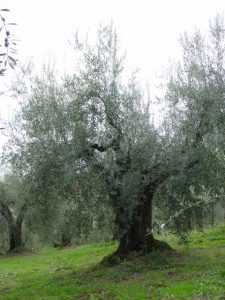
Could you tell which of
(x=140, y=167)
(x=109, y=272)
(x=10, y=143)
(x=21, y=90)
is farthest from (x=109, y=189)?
(x=21, y=90)

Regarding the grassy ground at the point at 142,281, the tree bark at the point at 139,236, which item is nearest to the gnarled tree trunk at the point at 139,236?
the tree bark at the point at 139,236

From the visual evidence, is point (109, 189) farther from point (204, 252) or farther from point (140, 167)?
point (204, 252)

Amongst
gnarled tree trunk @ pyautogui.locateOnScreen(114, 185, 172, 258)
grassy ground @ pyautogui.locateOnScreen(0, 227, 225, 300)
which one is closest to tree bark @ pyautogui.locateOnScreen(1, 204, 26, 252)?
grassy ground @ pyautogui.locateOnScreen(0, 227, 225, 300)

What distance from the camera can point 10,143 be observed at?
62.0 feet

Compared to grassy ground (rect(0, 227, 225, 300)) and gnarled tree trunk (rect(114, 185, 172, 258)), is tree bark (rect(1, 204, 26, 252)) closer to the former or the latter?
grassy ground (rect(0, 227, 225, 300))

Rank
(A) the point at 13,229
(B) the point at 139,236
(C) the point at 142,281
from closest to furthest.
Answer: (C) the point at 142,281 < (B) the point at 139,236 < (A) the point at 13,229

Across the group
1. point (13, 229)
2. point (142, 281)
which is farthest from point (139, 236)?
point (13, 229)

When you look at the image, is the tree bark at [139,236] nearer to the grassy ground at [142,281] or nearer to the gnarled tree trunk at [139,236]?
the gnarled tree trunk at [139,236]

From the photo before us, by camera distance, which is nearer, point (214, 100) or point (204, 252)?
point (214, 100)

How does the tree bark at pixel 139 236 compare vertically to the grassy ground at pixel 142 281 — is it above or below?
above

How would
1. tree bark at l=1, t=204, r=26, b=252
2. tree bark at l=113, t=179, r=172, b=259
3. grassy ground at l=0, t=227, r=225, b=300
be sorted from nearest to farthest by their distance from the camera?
grassy ground at l=0, t=227, r=225, b=300, tree bark at l=113, t=179, r=172, b=259, tree bark at l=1, t=204, r=26, b=252

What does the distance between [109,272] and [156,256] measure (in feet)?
7.41

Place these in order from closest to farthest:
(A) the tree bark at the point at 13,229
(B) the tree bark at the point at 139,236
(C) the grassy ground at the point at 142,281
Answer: (C) the grassy ground at the point at 142,281 → (B) the tree bark at the point at 139,236 → (A) the tree bark at the point at 13,229

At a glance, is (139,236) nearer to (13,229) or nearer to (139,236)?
(139,236)
